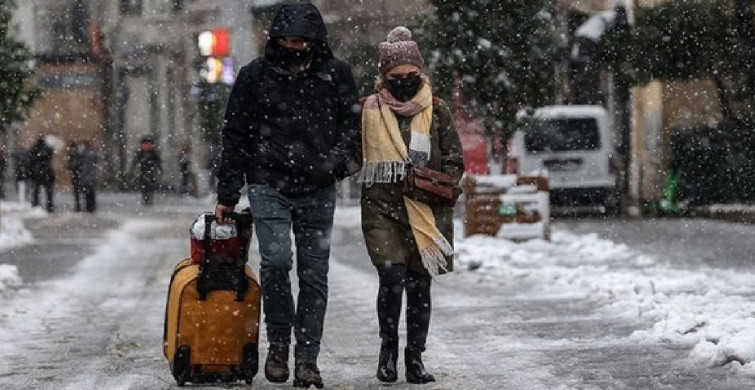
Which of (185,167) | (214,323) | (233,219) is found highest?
(233,219)

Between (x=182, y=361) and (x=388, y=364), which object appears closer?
(x=182, y=361)

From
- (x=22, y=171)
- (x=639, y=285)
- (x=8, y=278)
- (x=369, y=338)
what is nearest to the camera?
(x=369, y=338)

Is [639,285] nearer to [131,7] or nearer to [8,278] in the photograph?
[8,278]

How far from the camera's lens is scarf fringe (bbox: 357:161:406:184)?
719cm

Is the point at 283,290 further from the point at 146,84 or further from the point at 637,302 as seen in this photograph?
the point at 146,84

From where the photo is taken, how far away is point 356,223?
2600 cm

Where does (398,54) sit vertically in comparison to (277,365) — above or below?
above

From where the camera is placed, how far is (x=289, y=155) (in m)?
7.05

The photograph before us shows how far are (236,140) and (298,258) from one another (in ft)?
1.96

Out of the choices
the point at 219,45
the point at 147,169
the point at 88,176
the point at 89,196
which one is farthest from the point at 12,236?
the point at 147,169

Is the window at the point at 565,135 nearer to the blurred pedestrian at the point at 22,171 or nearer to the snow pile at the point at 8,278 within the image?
the snow pile at the point at 8,278

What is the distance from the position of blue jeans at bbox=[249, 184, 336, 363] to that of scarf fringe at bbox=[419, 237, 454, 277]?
431 millimetres

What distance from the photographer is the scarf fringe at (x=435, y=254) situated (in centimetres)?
718

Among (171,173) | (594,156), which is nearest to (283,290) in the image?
(594,156)
